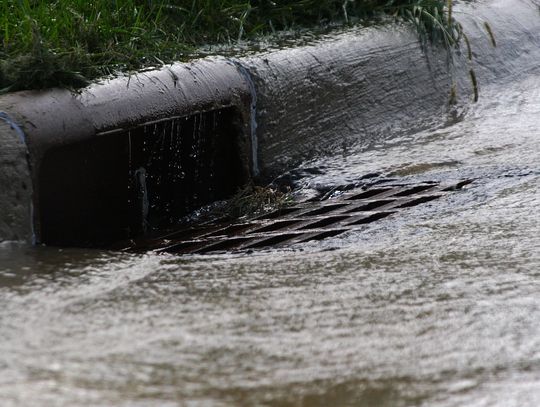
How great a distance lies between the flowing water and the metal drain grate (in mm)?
164

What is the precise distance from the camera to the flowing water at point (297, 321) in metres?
2.21

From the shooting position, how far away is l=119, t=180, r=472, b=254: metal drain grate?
378 cm

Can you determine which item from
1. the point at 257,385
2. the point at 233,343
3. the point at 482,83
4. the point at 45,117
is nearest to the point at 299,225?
the point at 45,117

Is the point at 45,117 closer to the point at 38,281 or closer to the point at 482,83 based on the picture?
the point at 38,281

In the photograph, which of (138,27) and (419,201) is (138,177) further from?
(419,201)

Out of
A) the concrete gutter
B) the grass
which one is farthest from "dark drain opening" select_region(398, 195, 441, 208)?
the grass

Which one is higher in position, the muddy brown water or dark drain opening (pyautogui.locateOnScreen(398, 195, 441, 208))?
the muddy brown water

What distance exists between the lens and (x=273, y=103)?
480 centimetres

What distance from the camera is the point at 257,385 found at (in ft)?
7.30

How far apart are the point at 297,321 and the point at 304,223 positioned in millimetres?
1369

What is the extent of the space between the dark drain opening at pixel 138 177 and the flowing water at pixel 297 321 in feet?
1.02

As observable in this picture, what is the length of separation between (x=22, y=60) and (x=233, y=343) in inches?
72.1

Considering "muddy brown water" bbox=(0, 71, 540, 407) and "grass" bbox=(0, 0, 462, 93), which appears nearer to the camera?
"muddy brown water" bbox=(0, 71, 540, 407)

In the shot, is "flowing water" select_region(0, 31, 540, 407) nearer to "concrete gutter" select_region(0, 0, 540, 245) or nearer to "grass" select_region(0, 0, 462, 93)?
"concrete gutter" select_region(0, 0, 540, 245)
